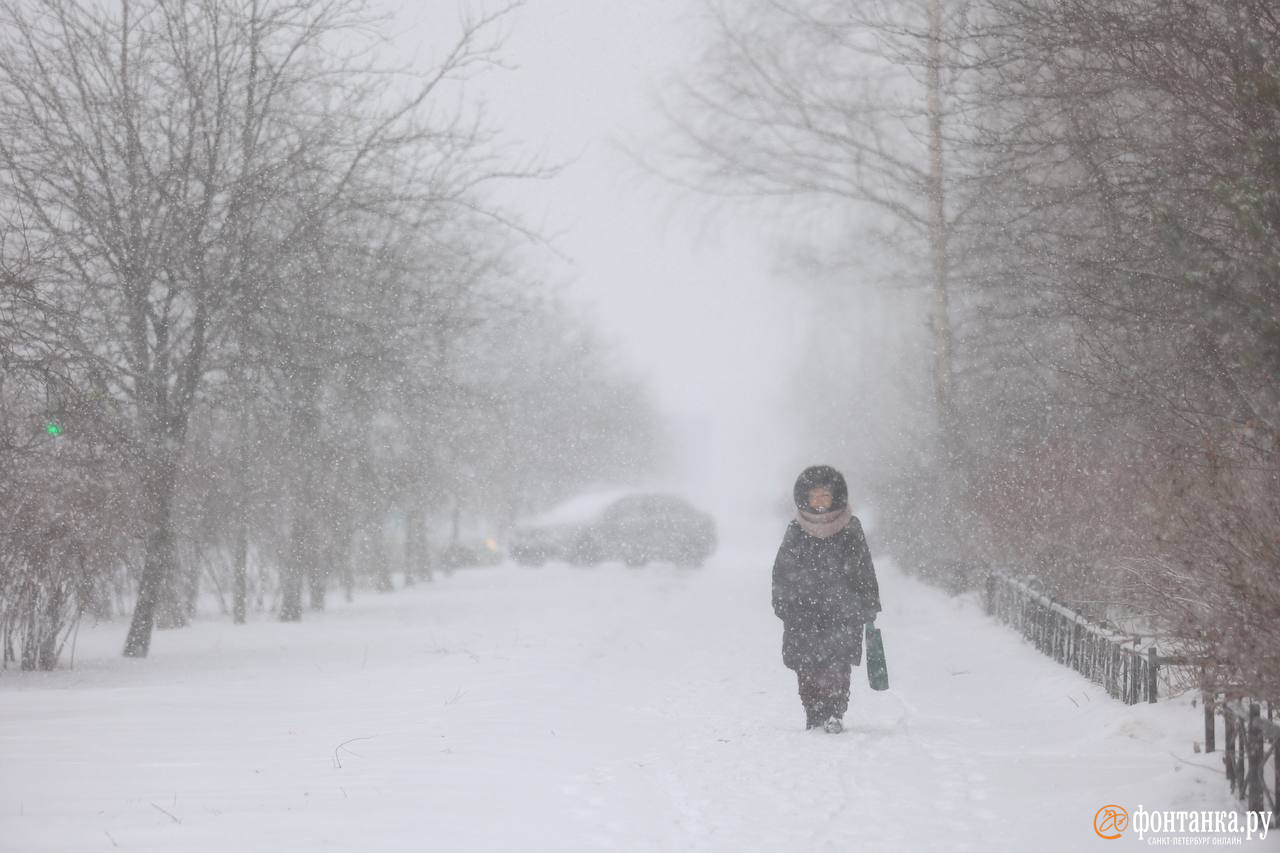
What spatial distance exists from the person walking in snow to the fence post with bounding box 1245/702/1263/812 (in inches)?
132

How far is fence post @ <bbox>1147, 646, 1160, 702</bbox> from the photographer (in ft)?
23.7

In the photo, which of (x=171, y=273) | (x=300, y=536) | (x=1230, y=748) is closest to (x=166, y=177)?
(x=171, y=273)

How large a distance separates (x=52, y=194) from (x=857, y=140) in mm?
12358

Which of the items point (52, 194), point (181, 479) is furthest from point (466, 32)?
point (181, 479)

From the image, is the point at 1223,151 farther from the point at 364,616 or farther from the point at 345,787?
the point at 364,616

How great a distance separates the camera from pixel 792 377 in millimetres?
66938

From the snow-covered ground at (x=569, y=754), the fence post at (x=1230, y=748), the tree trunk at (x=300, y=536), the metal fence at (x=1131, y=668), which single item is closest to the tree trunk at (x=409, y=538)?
the tree trunk at (x=300, y=536)

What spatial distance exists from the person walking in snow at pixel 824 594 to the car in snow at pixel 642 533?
1810 cm

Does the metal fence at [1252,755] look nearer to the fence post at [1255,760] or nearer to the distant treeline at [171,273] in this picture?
the fence post at [1255,760]

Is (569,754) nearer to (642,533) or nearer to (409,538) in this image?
(642,533)

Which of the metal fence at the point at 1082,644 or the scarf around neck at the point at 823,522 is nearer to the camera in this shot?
the metal fence at the point at 1082,644

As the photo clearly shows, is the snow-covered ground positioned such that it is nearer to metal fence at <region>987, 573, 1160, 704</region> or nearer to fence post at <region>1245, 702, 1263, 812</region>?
metal fence at <region>987, 573, 1160, 704</region>

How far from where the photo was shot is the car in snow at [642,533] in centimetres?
2658

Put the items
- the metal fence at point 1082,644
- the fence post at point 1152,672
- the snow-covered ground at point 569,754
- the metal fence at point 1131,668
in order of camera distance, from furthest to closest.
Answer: the metal fence at point 1082,644 → the fence post at point 1152,672 → the snow-covered ground at point 569,754 → the metal fence at point 1131,668
